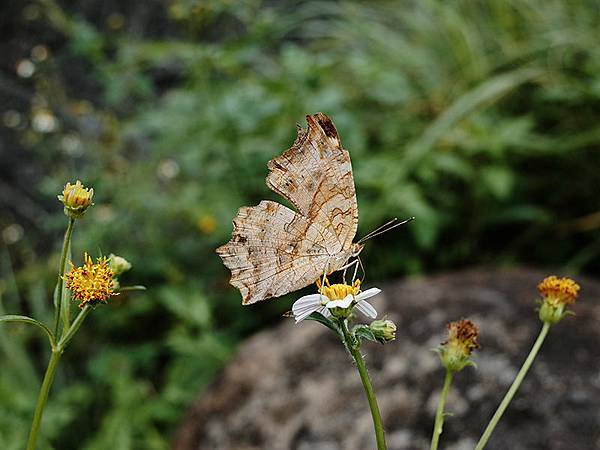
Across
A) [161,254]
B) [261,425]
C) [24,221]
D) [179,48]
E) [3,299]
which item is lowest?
[261,425]

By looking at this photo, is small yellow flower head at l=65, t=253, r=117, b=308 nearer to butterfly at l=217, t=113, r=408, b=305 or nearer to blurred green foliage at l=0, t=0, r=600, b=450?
butterfly at l=217, t=113, r=408, b=305

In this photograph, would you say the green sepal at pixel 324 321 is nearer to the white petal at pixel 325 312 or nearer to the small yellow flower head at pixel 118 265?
the white petal at pixel 325 312

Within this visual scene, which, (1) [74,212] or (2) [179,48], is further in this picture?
(2) [179,48]

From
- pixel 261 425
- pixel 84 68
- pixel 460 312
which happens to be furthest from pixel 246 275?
pixel 84 68

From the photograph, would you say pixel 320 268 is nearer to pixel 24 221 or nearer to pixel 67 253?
pixel 67 253

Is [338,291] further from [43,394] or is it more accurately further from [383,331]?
[43,394]

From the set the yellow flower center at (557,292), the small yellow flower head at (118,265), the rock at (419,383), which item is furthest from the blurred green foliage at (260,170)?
the yellow flower center at (557,292)

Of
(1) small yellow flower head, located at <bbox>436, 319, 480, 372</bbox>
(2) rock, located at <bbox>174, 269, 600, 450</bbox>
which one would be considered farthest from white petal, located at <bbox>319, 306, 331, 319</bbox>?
(2) rock, located at <bbox>174, 269, 600, 450</bbox>
